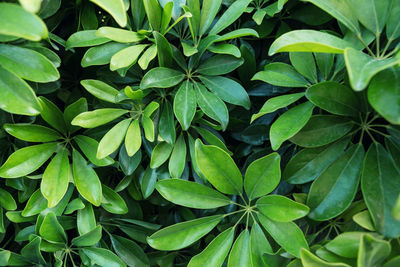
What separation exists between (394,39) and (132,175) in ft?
2.32

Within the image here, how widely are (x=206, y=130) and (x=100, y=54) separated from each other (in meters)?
0.32

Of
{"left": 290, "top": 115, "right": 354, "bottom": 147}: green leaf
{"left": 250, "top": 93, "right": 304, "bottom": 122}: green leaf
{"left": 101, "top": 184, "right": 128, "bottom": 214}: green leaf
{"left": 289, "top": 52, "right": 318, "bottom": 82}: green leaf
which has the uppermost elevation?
{"left": 289, "top": 52, "right": 318, "bottom": 82}: green leaf

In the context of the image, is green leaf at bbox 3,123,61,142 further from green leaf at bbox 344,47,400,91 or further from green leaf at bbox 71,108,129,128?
Result: green leaf at bbox 344,47,400,91

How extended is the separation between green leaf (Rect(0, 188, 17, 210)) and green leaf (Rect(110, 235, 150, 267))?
0.27 m

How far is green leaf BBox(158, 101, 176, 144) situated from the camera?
33.4 inches

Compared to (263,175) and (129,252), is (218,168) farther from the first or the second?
(129,252)

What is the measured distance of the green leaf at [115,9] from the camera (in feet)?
2.11

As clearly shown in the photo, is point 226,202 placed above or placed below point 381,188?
below

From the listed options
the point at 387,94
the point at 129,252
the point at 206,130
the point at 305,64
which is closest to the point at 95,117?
the point at 206,130

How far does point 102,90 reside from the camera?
0.84 m

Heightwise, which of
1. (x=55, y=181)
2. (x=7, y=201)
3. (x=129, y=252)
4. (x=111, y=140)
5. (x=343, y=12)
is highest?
(x=343, y=12)

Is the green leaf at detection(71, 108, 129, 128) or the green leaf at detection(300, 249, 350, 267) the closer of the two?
the green leaf at detection(300, 249, 350, 267)

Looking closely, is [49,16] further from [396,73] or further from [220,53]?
[396,73]

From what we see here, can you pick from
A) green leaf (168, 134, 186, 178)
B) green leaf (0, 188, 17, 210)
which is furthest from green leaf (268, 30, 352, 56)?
green leaf (0, 188, 17, 210)
